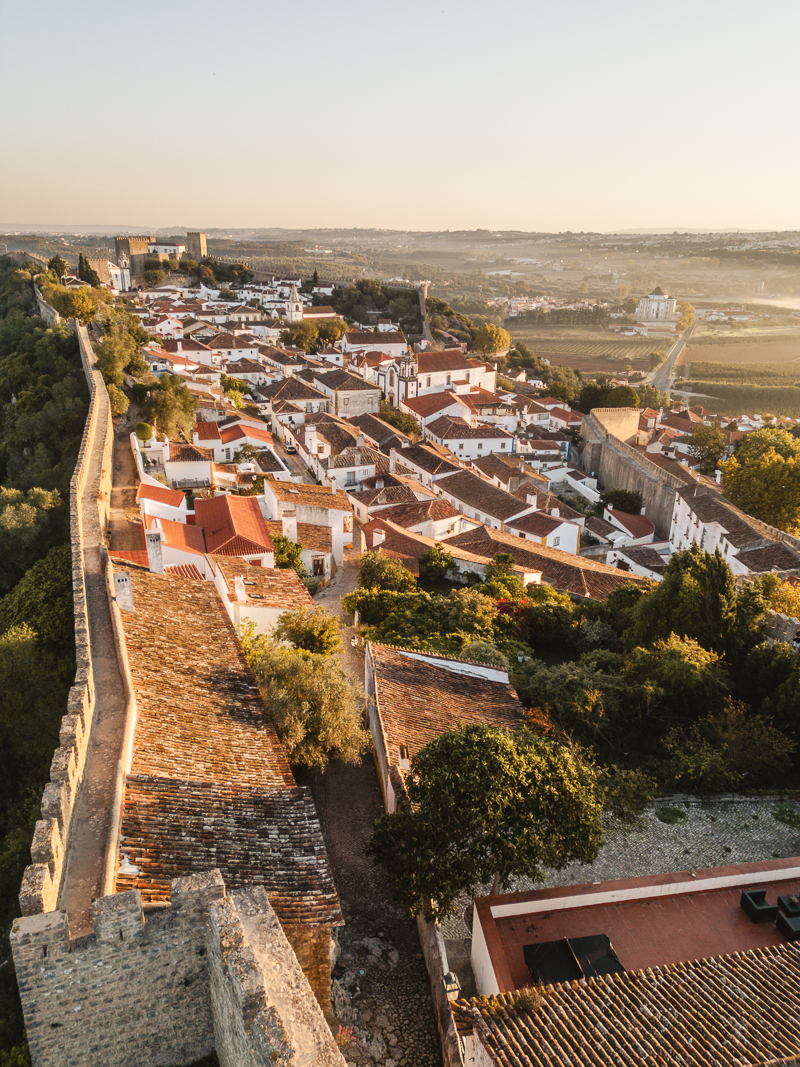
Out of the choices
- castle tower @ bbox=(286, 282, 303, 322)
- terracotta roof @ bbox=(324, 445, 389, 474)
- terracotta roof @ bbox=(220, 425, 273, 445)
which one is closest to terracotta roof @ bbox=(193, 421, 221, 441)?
terracotta roof @ bbox=(220, 425, 273, 445)

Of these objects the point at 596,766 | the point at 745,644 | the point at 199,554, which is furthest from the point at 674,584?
the point at 199,554

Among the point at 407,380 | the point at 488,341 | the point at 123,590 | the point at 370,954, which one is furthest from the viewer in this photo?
the point at 488,341

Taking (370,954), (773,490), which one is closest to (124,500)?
(370,954)

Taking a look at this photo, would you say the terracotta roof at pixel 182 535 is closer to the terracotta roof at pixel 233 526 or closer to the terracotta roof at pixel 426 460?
the terracotta roof at pixel 233 526

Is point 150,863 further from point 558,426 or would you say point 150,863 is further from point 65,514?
point 558,426

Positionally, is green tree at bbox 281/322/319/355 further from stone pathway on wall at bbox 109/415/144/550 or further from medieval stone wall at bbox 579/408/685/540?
stone pathway on wall at bbox 109/415/144/550

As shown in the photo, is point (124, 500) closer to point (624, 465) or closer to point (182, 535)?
point (182, 535)
